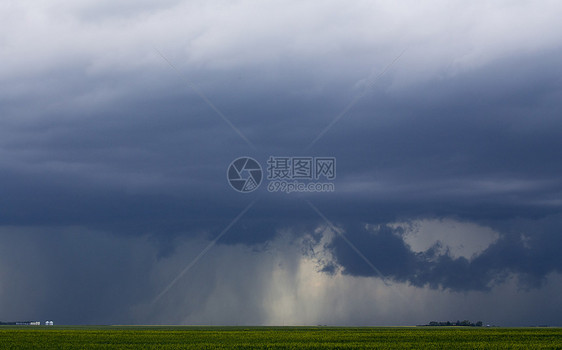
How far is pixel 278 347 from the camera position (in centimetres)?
7725

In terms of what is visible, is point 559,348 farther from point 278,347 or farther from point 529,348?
point 278,347

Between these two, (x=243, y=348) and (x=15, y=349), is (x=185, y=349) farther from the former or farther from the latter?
(x=15, y=349)

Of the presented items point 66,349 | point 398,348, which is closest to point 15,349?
point 66,349

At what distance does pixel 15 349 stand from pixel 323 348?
118 ft

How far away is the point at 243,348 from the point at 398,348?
60.0 ft

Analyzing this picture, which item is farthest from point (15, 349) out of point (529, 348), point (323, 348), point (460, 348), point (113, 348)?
point (529, 348)

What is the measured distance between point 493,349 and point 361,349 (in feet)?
50.8

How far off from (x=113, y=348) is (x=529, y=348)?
49.8 meters

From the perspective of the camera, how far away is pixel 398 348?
7525 centimetres

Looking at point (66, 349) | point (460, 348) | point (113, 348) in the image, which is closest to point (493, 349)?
point (460, 348)

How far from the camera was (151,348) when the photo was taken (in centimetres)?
7544

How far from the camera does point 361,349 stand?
73.7m

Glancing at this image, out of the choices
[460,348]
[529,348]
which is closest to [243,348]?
[460,348]

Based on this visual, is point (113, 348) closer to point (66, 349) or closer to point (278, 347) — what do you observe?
point (66, 349)
